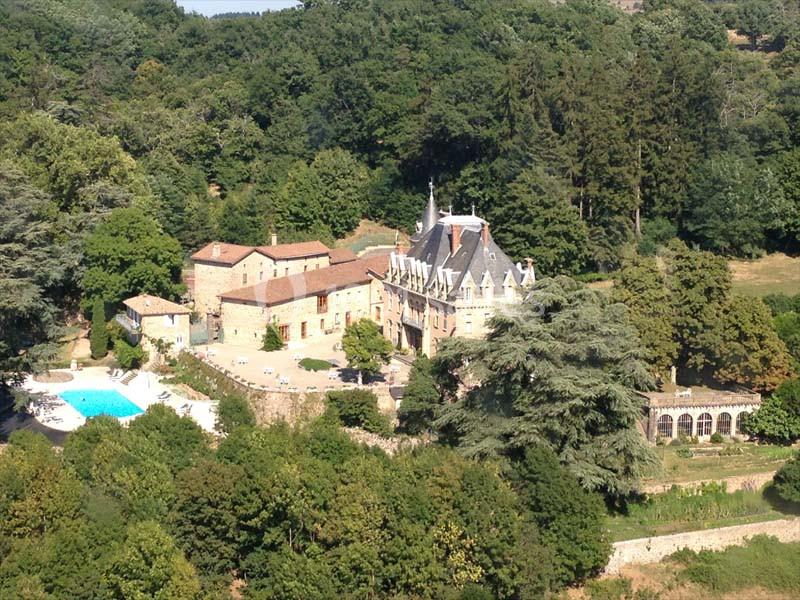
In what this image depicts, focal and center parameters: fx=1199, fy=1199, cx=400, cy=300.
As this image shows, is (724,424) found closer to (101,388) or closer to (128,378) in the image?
(128,378)

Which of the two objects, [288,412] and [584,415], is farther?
[288,412]

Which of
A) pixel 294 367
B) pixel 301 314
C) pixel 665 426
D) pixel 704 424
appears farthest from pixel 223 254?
pixel 704 424

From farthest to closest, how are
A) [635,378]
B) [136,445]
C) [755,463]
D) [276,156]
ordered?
[276,156]
[755,463]
[635,378]
[136,445]

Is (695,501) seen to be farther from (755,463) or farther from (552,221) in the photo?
(552,221)

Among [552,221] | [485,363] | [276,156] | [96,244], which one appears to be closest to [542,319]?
[485,363]

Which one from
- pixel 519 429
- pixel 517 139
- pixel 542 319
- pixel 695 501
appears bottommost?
pixel 695 501

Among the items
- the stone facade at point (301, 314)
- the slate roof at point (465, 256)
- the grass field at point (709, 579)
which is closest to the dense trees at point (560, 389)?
the grass field at point (709, 579)

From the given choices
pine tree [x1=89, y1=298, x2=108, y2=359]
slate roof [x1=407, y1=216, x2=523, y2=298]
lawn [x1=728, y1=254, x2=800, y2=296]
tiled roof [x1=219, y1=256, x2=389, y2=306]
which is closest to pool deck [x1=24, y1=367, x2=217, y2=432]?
pine tree [x1=89, y1=298, x2=108, y2=359]
